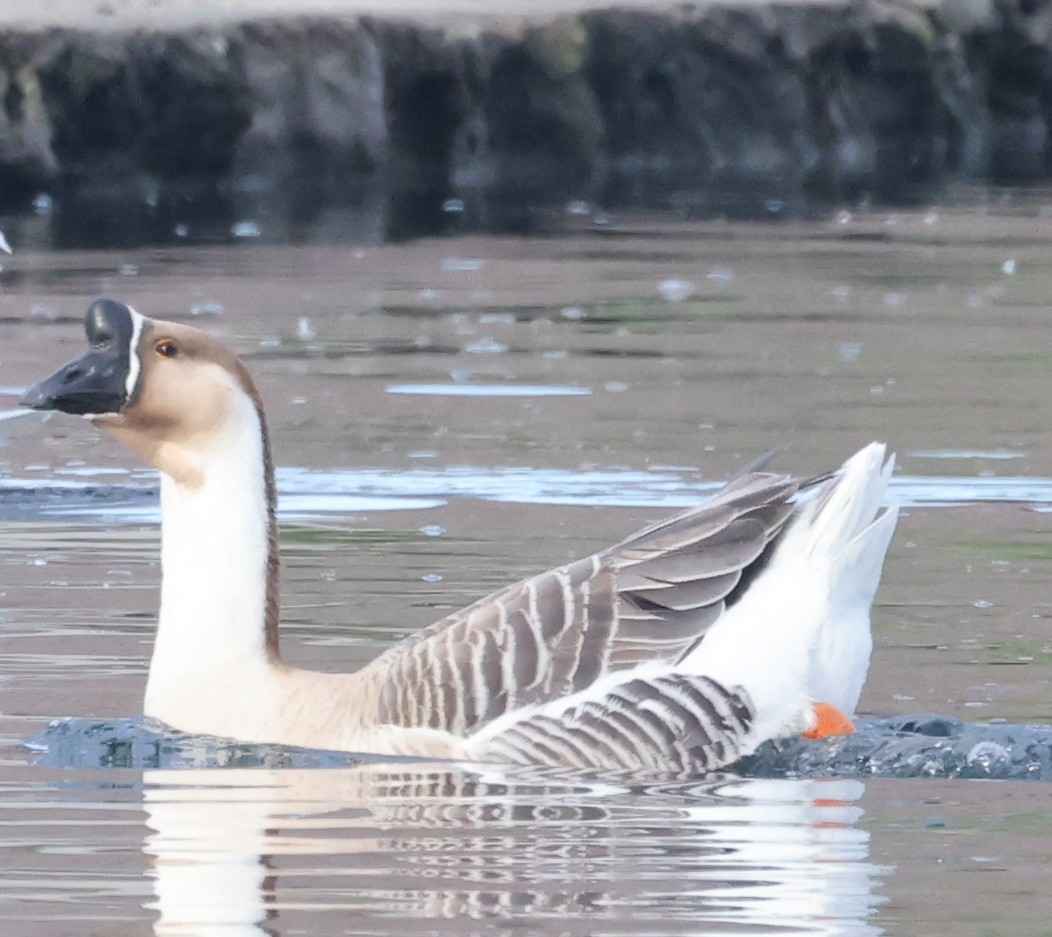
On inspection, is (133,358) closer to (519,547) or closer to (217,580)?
(217,580)

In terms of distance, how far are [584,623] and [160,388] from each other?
4.47ft

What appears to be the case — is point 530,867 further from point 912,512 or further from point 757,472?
point 912,512

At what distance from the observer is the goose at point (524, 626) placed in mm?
7137

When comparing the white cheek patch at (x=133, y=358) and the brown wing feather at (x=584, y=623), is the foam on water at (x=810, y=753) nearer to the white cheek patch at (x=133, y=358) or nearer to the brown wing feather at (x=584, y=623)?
the brown wing feather at (x=584, y=623)

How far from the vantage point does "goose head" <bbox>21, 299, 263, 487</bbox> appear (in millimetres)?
7336

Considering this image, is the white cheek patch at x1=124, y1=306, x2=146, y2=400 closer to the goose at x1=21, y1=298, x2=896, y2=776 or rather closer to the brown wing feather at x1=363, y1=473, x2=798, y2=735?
the goose at x1=21, y1=298, x2=896, y2=776

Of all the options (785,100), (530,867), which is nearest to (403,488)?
(530,867)

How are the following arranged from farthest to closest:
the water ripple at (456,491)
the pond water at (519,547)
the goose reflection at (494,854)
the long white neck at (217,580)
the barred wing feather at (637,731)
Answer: the water ripple at (456,491) → the long white neck at (217,580) → the barred wing feather at (637,731) → the pond water at (519,547) → the goose reflection at (494,854)

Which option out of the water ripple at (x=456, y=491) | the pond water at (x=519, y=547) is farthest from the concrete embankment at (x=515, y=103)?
the water ripple at (x=456, y=491)

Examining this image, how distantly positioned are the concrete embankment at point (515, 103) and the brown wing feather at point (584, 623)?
747 inches

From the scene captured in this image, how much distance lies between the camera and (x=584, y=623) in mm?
7230

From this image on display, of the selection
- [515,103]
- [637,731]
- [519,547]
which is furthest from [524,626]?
[515,103]

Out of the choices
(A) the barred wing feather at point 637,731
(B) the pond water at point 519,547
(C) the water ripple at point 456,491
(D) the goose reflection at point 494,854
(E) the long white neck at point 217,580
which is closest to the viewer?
(D) the goose reflection at point 494,854

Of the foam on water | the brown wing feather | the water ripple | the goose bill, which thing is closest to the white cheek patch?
the goose bill
